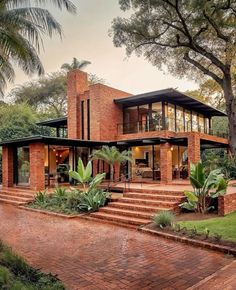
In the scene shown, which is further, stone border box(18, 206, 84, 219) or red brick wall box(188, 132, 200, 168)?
red brick wall box(188, 132, 200, 168)

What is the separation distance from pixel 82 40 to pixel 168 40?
293 inches

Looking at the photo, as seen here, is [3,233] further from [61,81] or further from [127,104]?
[61,81]

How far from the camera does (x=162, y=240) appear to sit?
855 centimetres

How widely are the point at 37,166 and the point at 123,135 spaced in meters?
8.23

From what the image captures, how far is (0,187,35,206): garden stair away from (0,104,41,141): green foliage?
13231 millimetres

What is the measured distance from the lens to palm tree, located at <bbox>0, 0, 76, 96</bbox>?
35.7ft

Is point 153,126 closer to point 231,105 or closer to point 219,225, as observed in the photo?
point 231,105

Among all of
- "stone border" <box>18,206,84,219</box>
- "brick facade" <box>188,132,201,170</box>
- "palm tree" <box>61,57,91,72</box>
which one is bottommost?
"stone border" <box>18,206,84,219</box>

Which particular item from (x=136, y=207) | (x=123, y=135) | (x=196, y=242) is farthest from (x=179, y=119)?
(x=196, y=242)

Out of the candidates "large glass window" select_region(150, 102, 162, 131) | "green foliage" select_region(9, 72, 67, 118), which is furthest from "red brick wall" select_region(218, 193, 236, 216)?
"green foliage" select_region(9, 72, 67, 118)

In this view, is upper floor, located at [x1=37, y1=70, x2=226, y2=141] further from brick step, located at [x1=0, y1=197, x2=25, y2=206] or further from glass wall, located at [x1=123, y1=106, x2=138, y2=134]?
brick step, located at [x1=0, y1=197, x2=25, y2=206]

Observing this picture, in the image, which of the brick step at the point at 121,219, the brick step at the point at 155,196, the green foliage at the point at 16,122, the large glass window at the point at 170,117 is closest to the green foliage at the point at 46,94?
the green foliage at the point at 16,122

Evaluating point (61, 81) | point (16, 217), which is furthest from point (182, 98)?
point (61, 81)

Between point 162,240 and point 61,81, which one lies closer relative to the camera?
point 162,240
